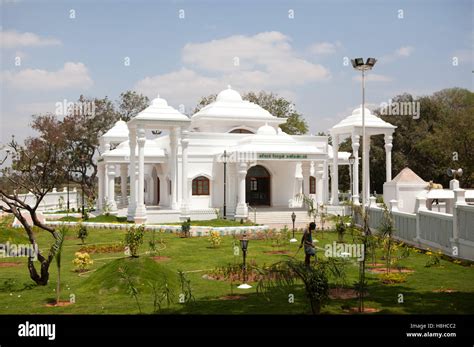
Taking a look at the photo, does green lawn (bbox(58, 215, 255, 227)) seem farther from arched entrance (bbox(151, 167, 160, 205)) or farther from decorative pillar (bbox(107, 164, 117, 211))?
arched entrance (bbox(151, 167, 160, 205))

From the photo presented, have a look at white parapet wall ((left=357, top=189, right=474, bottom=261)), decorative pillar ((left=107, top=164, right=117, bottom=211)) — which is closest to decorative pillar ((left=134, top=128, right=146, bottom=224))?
decorative pillar ((left=107, top=164, right=117, bottom=211))

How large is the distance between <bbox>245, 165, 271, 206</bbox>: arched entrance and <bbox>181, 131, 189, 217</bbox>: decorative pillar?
4915 millimetres

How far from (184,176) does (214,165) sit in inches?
129

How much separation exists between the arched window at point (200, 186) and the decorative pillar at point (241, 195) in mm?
3245

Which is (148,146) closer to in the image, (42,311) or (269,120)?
(269,120)

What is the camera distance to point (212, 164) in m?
28.5

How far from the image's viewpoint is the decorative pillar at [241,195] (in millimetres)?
25359

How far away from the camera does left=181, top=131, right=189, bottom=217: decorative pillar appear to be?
24922 millimetres

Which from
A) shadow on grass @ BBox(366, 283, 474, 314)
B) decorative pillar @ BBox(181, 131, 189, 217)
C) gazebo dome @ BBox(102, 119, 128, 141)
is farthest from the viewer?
gazebo dome @ BBox(102, 119, 128, 141)

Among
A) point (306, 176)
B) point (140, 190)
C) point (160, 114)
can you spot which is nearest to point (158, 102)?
point (160, 114)

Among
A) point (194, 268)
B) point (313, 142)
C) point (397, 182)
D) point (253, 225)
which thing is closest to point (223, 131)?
point (313, 142)

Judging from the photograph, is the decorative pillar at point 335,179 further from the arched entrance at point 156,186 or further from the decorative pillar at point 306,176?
the arched entrance at point 156,186

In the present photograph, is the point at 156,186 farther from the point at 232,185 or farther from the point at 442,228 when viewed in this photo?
the point at 442,228

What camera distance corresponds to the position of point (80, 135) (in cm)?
4347
